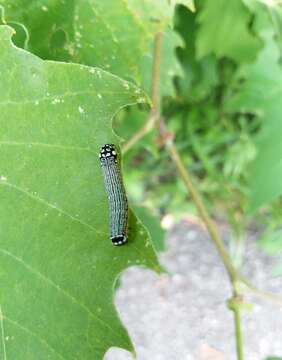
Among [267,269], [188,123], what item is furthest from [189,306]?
[188,123]

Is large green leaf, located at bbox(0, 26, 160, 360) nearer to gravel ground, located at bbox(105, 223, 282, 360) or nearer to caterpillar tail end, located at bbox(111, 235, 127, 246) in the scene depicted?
caterpillar tail end, located at bbox(111, 235, 127, 246)

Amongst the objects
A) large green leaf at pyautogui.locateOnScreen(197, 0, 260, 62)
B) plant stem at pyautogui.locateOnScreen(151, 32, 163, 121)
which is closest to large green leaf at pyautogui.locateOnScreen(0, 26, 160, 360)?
plant stem at pyautogui.locateOnScreen(151, 32, 163, 121)

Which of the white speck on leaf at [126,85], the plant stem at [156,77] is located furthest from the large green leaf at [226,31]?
the white speck on leaf at [126,85]

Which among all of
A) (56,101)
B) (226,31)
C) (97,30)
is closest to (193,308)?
(226,31)

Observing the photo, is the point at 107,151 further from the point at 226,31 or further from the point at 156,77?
the point at 226,31

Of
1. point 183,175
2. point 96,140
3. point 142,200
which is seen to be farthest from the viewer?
point 142,200

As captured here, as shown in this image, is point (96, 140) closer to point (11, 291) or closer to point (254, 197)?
point (11, 291)
